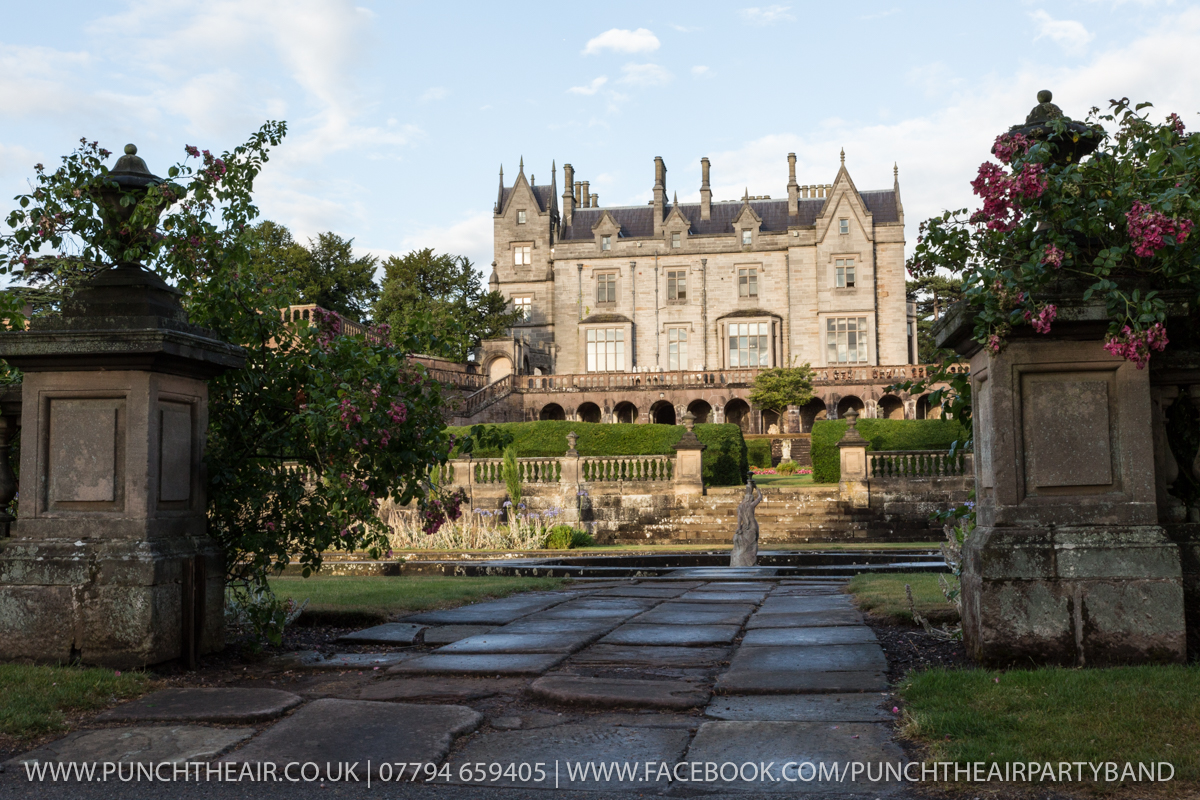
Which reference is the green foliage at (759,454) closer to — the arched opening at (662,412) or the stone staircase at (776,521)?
the arched opening at (662,412)

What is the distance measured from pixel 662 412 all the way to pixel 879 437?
22.8 meters

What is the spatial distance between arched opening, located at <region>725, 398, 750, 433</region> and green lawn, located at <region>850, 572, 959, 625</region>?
41830mm

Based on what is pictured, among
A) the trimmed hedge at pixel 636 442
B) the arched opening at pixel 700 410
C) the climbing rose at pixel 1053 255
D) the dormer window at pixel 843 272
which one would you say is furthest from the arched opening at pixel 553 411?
the climbing rose at pixel 1053 255

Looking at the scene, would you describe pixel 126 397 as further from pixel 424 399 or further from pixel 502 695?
pixel 502 695

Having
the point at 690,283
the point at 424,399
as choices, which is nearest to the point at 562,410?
the point at 690,283

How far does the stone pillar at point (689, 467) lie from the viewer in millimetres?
25766

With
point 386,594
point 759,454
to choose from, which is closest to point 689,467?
point 759,454

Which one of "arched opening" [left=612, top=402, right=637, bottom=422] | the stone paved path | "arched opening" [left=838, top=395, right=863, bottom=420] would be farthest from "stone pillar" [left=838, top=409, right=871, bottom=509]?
"arched opening" [left=612, top=402, right=637, bottom=422]

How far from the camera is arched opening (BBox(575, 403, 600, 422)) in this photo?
53.1 m

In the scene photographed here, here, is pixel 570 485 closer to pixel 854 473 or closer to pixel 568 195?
pixel 854 473

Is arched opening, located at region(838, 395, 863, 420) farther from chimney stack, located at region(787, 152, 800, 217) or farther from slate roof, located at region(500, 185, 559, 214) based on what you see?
slate roof, located at region(500, 185, 559, 214)

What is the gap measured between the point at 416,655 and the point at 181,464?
181cm

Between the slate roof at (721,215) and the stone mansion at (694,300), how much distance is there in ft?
0.31

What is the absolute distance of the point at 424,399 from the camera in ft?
21.0
